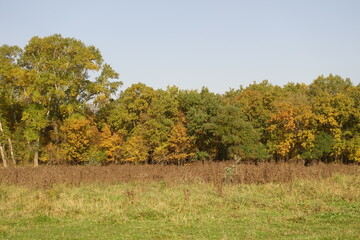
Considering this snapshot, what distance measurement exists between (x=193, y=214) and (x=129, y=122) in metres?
32.3

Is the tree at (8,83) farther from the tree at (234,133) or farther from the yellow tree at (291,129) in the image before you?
the yellow tree at (291,129)

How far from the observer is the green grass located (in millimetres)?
8766

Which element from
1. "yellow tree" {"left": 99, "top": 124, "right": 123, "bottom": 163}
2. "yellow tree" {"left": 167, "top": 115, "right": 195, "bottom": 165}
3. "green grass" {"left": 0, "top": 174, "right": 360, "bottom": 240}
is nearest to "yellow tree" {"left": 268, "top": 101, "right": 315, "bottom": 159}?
"yellow tree" {"left": 167, "top": 115, "right": 195, "bottom": 165}

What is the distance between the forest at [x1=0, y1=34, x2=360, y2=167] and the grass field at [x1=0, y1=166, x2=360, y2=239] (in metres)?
22.6

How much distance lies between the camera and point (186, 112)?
42219 mm

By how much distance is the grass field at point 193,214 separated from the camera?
28.8 feet

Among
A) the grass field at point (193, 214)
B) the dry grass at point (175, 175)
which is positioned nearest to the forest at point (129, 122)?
the dry grass at point (175, 175)

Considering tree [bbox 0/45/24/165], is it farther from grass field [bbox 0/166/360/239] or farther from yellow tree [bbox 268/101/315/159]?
yellow tree [bbox 268/101/315/159]

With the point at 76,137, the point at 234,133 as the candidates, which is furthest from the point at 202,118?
the point at 76,137

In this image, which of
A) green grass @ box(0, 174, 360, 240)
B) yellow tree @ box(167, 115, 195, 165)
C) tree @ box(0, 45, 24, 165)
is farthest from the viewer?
yellow tree @ box(167, 115, 195, 165)

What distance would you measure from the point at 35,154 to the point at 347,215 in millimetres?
33608

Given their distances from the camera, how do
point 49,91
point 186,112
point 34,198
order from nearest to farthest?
point 34,198, point 49,91, point 186,112

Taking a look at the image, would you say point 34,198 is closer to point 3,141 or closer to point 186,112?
point 3,141

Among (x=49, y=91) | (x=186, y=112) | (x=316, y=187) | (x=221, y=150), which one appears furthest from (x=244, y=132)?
(x=316, y=187)
